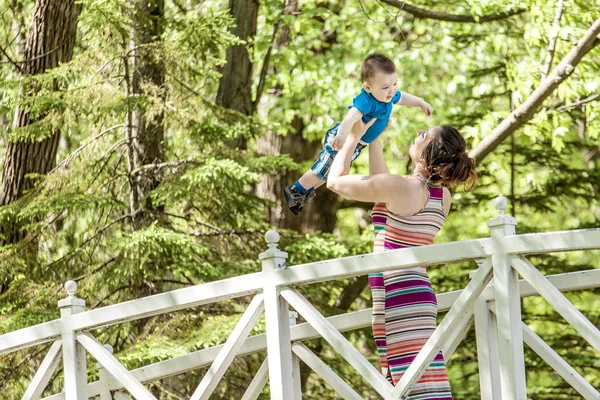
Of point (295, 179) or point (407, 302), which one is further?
point (295, 179)

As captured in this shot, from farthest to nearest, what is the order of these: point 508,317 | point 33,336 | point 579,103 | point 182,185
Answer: point 579,103
point 182,185
point 33,336
point 508,317

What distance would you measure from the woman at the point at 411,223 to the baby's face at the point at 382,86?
0.79ft

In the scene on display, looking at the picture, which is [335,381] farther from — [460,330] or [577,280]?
[577,280]

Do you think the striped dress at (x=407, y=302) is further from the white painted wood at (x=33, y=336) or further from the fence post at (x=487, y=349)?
the white painted wood at (x=33, y=336)

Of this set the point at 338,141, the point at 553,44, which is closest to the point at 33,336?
the point at 338,141

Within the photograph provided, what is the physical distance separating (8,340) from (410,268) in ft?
8.19

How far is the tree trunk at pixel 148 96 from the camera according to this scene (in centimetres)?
790

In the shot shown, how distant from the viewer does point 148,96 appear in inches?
310

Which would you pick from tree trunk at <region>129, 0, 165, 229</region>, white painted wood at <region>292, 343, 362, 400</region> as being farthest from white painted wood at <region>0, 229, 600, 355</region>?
tree trunk at <region>129, 0, 165, 229</region>

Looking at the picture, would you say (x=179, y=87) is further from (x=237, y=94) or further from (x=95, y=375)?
(x=95, y=375)

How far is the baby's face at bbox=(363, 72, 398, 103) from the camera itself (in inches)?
171

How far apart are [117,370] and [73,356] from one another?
0.32 meters

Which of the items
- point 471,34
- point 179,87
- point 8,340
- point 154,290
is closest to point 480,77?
point 471,34

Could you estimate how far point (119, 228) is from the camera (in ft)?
26.9
